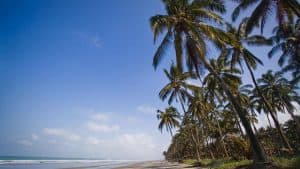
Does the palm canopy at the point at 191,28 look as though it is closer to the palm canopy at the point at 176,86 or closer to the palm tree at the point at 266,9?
the palm tree at the point at 266,9

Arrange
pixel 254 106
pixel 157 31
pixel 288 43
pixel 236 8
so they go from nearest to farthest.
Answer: pixel 157 31 → pixel 236 8 → pixel 288 43 → pixel 254 106

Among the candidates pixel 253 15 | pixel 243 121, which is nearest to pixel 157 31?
pixel 253 15

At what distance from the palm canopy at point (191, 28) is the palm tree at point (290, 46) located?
32.8 ft

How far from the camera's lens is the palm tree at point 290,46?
2230 cm

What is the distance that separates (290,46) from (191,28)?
657 inches

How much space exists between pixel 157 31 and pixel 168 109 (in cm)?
3227

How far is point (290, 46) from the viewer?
24.0 metres

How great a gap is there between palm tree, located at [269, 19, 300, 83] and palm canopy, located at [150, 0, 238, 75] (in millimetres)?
9988

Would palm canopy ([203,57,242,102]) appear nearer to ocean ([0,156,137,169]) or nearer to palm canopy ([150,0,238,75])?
palm canopy ([150,0,238,75])

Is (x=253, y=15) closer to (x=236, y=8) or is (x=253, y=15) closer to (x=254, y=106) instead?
(x=236, y=8)

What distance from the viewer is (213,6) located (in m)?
15.6

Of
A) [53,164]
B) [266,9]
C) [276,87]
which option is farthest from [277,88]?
[53,164]

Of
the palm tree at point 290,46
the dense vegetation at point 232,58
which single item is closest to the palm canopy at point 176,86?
the dense vegetation at point 232,58

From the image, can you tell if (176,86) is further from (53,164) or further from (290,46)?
(53,164)
